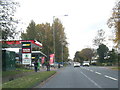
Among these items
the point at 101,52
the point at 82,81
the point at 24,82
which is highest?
the point at 101,52

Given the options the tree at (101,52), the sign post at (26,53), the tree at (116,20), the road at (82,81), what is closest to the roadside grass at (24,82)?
the road at (82,81)

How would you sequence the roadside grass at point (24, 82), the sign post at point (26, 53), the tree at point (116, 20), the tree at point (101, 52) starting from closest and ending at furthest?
the roadside grass at point (24, 82) → the sign post at point (26, 53) → the tree at point (116, 20) → the tree at point (101, 52)

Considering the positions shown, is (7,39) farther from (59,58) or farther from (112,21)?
(59,58)

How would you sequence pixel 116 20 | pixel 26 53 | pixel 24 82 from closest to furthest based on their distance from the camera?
pixel 24 82, pixel 26 53, pixel 116 20

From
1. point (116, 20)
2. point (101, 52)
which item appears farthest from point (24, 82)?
point (101, 52)

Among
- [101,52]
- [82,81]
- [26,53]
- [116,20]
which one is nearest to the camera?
[82,81]

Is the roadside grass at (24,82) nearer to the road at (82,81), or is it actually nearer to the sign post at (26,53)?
the road at (82,81)

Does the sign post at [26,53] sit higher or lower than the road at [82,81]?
higher

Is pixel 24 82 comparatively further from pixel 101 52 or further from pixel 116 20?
pixel 101 52

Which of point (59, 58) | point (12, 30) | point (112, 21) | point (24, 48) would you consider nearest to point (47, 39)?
point (59, 58)

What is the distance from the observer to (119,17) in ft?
133

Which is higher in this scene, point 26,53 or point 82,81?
point 26,53

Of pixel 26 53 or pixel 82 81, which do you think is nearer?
pixel 82 81

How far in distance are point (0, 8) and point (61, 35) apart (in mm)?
52749
